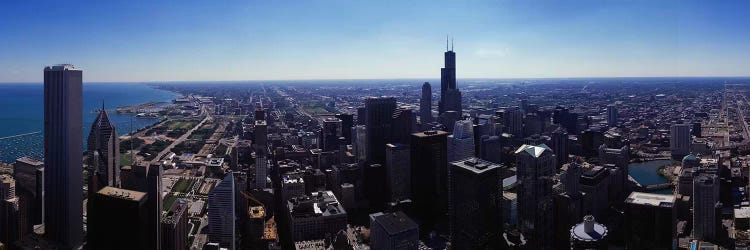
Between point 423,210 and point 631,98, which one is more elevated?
point 631,98

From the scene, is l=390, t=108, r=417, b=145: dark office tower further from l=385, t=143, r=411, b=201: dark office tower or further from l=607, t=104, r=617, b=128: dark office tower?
l=607, t=104, r=617, b=128: dark office tower

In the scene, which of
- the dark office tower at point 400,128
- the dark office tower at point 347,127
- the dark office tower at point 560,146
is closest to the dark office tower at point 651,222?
A: the dark office tower at point 400,128

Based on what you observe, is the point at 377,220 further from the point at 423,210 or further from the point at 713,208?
the point at 713,208

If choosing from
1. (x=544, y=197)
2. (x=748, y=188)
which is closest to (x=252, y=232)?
(x=544, y=197)

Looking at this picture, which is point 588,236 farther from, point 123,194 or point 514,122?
→ point 514,122

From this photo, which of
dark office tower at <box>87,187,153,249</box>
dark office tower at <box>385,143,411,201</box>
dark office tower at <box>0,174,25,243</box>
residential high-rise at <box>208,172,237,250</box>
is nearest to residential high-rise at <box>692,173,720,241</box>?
dark office tower at <box>385,143,411,201</box>

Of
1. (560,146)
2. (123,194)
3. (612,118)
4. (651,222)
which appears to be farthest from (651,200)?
(612,118)
